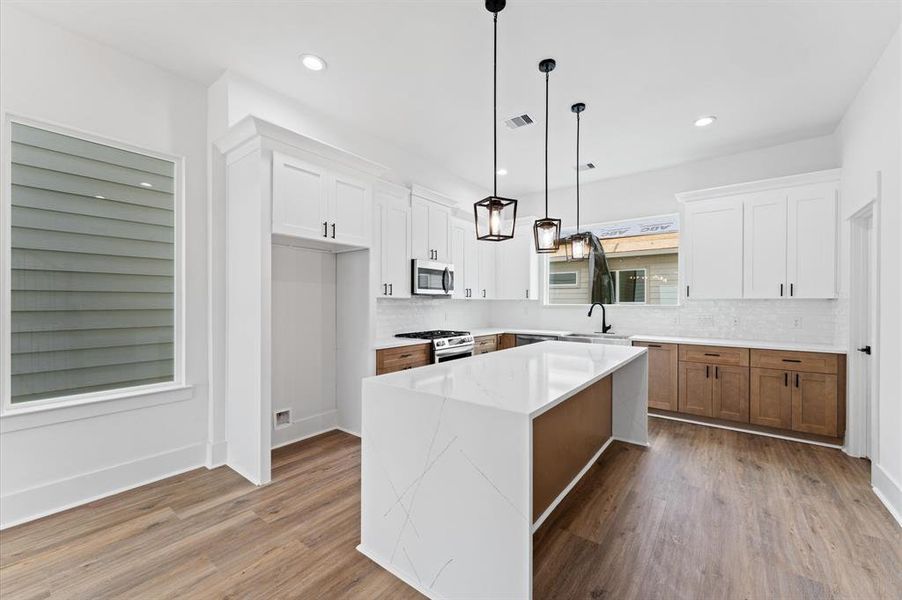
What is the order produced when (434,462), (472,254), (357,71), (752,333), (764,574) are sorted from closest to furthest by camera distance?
(434,462)
(764,574)
(357,71)
(752,333)
(472,254)

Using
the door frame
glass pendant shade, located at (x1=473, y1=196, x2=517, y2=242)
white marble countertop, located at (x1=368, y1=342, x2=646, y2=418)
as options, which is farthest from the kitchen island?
the door frame

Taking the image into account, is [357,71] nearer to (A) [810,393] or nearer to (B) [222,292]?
(B) [222,292]

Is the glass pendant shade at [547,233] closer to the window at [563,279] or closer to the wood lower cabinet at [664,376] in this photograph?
the wood lower cabinet at [664,376]

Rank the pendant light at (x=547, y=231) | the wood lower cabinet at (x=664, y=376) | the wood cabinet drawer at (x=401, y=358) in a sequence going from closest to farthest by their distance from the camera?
the pendant light at (x=547, y=231) < the wood cabinet drawer at (x=401, y=358) < the wood lower cabinet at (x=664, y=376)

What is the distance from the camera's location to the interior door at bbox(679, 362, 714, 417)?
165 inches

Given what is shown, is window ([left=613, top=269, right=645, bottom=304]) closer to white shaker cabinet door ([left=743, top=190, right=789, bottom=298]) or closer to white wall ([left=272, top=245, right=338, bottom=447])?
white shaker cabinet door ([left=743, top=190, right=789, bottom=298])

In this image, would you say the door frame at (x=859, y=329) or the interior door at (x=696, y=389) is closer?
the door frame at (x=859, y=329)

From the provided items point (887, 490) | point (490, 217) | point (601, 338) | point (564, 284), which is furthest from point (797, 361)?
point (490, 217)

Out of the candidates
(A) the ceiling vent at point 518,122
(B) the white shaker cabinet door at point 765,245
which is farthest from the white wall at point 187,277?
(B) the white shaker cabinet door at point 765,245

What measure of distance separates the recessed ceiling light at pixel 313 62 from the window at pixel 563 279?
419 centimetres

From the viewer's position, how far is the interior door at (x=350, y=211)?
3441 millimetres

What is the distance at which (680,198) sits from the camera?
461 centimetres

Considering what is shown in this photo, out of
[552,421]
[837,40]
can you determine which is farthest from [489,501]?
[837,40]

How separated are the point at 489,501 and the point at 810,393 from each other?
12.6 ft
